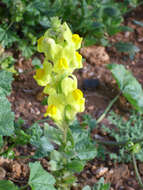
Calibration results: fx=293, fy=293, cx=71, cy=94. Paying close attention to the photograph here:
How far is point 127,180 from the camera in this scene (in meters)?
1.83

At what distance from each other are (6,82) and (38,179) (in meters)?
0.61

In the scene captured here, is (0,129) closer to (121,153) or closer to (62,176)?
(62,176)

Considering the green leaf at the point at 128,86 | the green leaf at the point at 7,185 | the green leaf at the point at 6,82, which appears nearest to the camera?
the green leaf at the point at 7,185

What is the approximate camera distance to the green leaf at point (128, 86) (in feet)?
6.97

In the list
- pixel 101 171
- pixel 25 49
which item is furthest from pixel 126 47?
pixel 101 171

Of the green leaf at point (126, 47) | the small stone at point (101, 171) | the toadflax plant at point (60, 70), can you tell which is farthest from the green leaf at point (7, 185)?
the green leaf at point (126, 47)

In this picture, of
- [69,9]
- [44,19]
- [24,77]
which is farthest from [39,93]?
[69,9]

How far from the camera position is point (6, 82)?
1.66 m

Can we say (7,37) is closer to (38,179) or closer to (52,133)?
(52,133)

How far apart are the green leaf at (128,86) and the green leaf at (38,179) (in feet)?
3.34

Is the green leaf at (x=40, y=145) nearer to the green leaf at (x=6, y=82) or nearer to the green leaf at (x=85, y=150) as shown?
the green leaf at (x=85, y=150)

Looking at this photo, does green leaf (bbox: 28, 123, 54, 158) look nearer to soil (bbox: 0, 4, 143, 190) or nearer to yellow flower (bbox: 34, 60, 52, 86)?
soil (bbox: 0, 4, 143, 190)

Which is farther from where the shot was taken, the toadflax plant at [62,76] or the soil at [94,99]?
the soil at [94,99]

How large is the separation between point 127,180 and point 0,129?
35.6 inches
